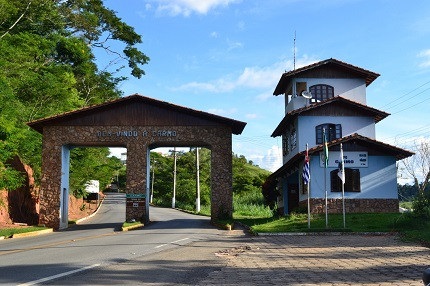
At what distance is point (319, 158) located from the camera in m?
27.4

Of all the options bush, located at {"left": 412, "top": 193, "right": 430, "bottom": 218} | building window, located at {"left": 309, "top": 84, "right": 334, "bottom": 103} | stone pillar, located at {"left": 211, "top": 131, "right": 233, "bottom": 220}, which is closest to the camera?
bush, located at {"left": 412, "top": 193, "right": 430, "bottom": 218}

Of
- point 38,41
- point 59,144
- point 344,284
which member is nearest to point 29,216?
point 59,144

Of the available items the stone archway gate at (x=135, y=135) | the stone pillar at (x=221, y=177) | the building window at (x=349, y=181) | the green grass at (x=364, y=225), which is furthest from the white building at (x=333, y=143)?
the stone archway gate at (x=135, y=135)

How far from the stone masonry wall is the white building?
4.34 metres

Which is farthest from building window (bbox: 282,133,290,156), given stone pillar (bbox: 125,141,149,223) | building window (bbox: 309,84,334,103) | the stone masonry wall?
stone pillar (bbox: 125,141,149,223)

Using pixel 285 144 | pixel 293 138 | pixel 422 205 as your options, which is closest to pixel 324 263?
pixel 422 205

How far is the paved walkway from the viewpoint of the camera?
8.48 meters

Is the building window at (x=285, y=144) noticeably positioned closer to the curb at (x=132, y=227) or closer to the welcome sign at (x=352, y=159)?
the welcome sign at (x=352, y=159)

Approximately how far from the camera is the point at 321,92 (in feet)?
115

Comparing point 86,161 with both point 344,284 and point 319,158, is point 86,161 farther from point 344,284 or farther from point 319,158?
point 344,284

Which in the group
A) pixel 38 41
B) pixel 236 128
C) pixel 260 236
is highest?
pixel 38 41

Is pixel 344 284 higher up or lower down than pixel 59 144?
lower down

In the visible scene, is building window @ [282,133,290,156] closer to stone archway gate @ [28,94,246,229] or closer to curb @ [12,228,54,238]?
stone archway gate @ [28,94,246,229]

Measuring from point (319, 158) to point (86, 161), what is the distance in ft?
70.8
